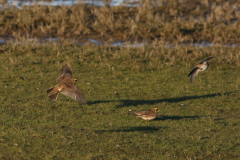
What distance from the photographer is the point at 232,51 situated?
75.8 feet

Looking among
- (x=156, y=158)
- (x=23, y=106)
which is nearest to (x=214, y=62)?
(x=23, y=106)

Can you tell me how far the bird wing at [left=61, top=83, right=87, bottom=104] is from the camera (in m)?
11.5

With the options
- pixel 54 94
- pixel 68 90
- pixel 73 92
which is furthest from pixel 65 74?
pixel 73 92

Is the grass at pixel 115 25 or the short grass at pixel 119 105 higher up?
the grass at pixel 115 25

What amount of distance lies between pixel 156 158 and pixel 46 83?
8127 millimetres

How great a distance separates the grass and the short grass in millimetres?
4287

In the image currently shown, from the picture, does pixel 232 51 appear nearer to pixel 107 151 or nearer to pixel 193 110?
pixel 193 110

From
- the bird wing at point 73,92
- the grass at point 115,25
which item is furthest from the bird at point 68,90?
the grass at point 115,25

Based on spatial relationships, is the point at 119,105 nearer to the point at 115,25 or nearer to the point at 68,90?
the point at 68,90

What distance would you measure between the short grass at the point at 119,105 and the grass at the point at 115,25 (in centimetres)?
429

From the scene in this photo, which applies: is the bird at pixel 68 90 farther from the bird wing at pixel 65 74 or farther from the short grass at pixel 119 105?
the short grass at pixel 119 105

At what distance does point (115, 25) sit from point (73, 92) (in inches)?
675

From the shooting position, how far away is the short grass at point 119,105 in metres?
9.90

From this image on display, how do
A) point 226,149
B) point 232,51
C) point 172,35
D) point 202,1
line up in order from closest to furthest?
point 226,149, point 232,51, point 172,35, point 202,1
